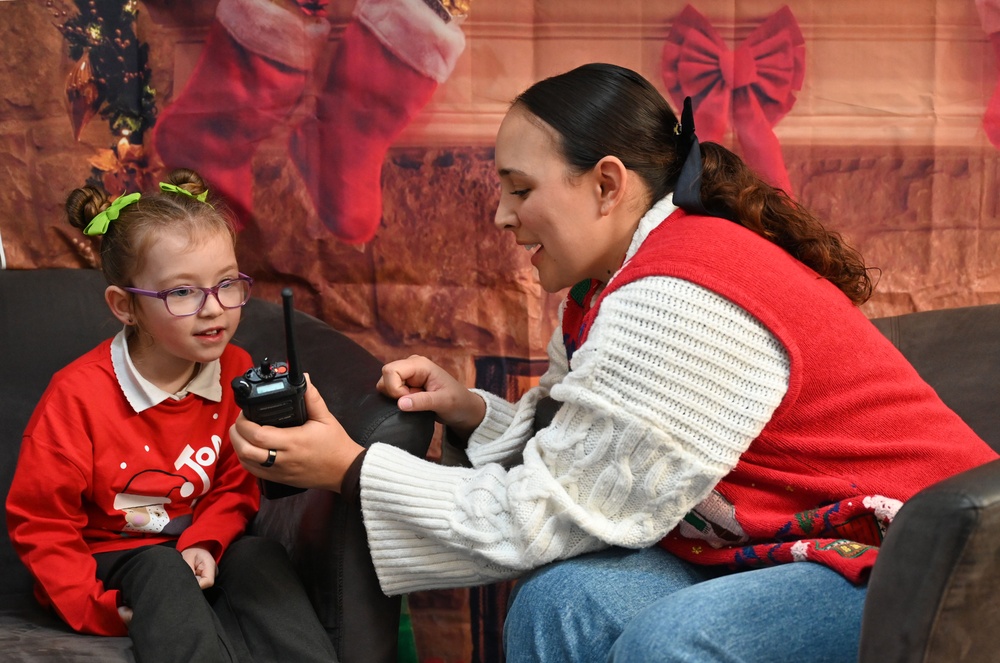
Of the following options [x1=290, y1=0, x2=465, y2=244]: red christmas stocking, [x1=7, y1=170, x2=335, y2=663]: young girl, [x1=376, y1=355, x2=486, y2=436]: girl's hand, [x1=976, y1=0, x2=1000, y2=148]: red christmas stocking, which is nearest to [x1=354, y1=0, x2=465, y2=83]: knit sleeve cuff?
[x1=290, y1=0, x2=465, y2=244]: red christmas stocking

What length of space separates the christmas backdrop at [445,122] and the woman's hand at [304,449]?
2.10 feet

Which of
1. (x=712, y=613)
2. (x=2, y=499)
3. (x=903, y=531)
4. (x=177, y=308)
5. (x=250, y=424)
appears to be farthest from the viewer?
(x=2, y=499)

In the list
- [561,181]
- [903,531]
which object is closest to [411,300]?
[561,181]

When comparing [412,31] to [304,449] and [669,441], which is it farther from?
[669,441]

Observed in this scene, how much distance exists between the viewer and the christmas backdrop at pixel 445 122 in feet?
5.99

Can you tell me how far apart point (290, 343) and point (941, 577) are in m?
0.76

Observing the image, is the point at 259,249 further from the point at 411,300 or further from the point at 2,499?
the point at 2,499

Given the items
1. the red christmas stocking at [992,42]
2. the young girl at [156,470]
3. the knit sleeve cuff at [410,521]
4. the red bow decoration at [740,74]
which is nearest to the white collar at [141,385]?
the young girl at [156,470]

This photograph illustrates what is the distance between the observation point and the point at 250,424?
4.11 feet

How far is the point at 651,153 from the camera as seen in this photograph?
1316 mm

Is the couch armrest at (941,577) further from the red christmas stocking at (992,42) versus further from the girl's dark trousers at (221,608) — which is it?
the red christmas stocking at (992,42)

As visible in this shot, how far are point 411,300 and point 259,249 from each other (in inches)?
12.3

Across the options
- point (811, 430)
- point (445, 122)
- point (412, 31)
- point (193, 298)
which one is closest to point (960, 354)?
point (811, 430)

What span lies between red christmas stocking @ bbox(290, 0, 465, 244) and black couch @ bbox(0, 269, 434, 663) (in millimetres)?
254
